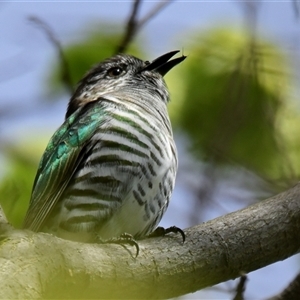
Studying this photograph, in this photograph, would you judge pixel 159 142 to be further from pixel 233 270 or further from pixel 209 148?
pixel 233 270

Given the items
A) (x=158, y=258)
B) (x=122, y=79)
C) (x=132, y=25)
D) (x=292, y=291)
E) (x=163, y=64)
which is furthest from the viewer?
(x=122, y=79)

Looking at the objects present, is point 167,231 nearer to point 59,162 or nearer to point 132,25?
point 59,162

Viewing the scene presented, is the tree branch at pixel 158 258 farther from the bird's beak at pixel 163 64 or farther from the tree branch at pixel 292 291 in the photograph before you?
the bird's beak at pixel 163 64

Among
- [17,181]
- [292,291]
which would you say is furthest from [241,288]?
[17,181]

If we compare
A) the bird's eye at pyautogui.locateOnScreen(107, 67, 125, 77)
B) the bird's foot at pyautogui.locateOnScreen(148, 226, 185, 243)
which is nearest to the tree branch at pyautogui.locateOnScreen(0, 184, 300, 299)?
the bird's foot at pyautogui.locateOnScreen(148, 226, 185, 243)


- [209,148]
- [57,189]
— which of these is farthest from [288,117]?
[57,189]

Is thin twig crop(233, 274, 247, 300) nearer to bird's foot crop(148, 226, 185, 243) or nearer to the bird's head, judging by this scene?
bird's foot crop(148, 226, 185, 243)
